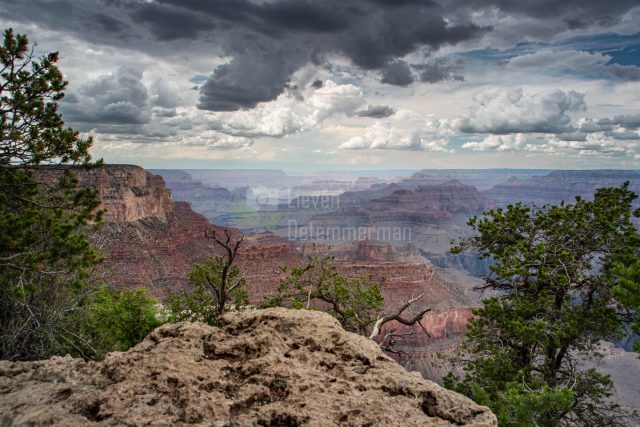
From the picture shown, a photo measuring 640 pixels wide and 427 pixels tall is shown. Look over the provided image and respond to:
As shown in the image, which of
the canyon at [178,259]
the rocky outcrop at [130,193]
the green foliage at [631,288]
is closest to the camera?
the green foliage at [631,288]

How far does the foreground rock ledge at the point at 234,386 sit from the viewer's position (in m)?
3.68

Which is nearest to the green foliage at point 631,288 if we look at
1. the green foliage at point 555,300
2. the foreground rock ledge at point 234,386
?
the green foliage at point 555,300

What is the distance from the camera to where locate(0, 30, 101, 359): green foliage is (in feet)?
27.4

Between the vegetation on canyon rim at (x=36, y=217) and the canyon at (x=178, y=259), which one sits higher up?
the vegetation on canyon rim at (x=36, y=217)

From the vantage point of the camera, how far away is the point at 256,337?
494 cm

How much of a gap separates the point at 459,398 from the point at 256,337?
8.16 ft

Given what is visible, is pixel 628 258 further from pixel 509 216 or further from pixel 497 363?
pixel 497 363

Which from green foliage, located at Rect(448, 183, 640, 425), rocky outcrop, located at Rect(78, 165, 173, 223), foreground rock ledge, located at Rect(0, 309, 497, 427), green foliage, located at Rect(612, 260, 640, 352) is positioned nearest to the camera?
foreground rock ledge, located at Rect(0, 309, 497, 427)

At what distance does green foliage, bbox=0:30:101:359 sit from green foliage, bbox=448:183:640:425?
36.6 ft

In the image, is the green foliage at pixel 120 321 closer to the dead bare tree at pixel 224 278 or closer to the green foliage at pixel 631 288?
the dead bare tree at pixel 224 278

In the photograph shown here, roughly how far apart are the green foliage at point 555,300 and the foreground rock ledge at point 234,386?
21.8 feet

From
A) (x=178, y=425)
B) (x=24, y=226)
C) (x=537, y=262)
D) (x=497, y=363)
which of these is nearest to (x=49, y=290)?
(x=24, y=226)

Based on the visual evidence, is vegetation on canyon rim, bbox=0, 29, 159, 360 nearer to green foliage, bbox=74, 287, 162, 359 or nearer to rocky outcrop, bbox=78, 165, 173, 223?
green foliage, bbox=74, 287, 162, 359

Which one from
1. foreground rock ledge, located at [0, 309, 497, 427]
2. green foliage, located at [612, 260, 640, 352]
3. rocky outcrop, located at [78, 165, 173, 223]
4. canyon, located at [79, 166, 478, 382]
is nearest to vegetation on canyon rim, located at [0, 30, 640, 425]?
green foliage, located at [612, 260, 640, 352]
